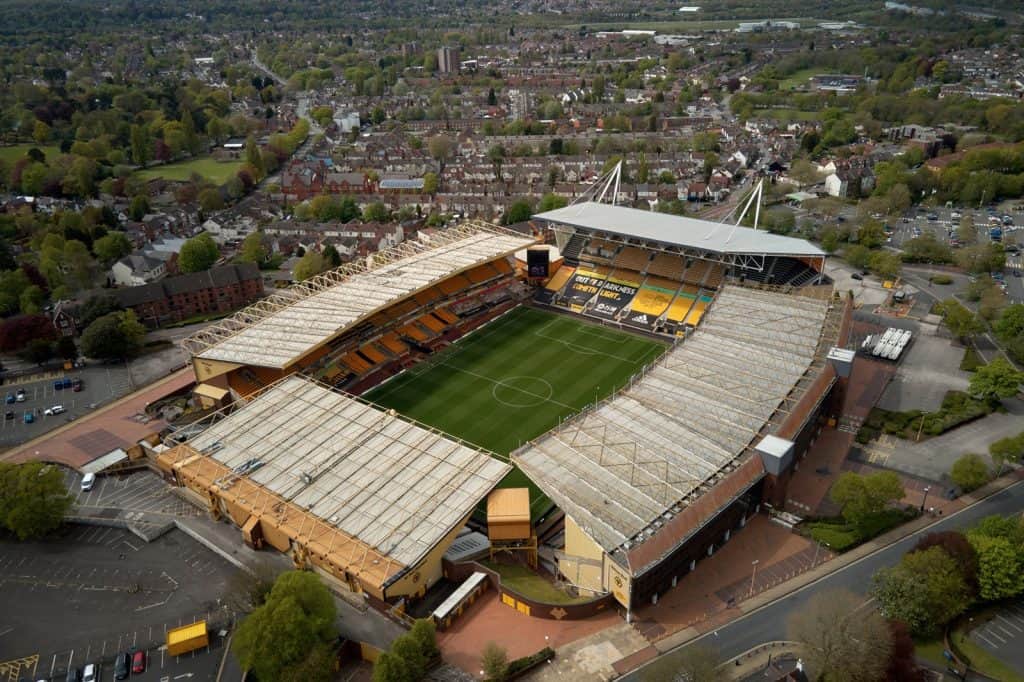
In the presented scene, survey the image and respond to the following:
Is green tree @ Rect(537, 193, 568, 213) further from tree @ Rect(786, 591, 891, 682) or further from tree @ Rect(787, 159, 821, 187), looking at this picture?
tree @ Rect(786, 591, 891, 682)

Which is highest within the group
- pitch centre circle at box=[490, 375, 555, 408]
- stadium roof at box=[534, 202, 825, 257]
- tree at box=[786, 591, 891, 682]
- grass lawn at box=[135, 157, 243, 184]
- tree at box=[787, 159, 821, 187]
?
stadium roof at box=[534, 202, 825, 257]

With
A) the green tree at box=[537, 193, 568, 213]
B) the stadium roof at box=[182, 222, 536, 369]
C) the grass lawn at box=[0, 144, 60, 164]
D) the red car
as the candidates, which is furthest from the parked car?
the grass lawn at box=[0, 144, 60, 164]

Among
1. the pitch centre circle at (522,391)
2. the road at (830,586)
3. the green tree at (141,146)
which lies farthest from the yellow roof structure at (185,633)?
the green tree at (141,146)

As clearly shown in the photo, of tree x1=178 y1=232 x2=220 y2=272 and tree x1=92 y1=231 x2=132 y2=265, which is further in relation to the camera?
tree x1=92 y1=231 x2=132 y2=265

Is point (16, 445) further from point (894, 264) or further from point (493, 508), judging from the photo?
point (894, 264)

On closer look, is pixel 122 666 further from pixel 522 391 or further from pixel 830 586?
pixel 830 586
